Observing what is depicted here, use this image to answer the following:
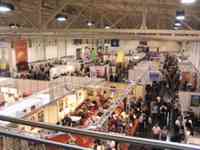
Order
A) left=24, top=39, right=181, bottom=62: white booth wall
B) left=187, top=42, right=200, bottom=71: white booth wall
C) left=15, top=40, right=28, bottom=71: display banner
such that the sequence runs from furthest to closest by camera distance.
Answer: left=24, top=39, right=181, bottom=62: white booth wall
left=15, top=40, right=28, bottom=71: display banner
left=187, top=42, right=200, bottom=71: white booth wall

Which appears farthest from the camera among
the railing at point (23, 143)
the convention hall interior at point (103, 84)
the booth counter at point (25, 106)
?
the convention hall interior at point (103, 84)

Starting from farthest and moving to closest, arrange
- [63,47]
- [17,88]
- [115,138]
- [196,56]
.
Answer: [63,47] → [196,56] → [17,88] → [115,138]

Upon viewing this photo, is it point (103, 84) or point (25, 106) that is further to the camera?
point (103, 84)

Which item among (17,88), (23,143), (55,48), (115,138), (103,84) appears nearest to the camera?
(115,138)

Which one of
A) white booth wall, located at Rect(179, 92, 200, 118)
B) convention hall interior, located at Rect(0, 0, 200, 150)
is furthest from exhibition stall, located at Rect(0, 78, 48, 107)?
white booth wall, located at Rect(179, 92, 200, 118)

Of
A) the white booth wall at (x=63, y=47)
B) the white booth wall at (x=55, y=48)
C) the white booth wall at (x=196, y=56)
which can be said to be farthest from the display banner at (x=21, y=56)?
the white booth wall at (x=196, y=56)

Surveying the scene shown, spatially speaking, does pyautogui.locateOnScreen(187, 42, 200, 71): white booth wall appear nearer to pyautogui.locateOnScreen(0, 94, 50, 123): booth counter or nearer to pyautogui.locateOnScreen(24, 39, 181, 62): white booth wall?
pyautogui.locateOnScreen(24, 39, 181, 62): white booth wall

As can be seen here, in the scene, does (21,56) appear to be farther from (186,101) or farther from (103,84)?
(186,101)

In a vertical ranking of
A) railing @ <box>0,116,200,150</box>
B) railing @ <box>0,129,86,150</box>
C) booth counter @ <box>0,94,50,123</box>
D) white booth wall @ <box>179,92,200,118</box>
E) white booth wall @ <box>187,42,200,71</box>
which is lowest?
white booth wall @ <box>179,92,200,118</box>

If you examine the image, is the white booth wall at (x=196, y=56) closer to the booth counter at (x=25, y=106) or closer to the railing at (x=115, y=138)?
the booth counter at (x=25, y=106)

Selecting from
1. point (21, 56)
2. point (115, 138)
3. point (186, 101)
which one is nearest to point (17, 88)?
point (21, 56)

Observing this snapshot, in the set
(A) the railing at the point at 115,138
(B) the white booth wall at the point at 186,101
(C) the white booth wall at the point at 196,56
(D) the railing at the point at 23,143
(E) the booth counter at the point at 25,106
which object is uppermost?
(C) the white booth wall at the point at 196,56

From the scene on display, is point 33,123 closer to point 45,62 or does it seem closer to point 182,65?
point 182,65

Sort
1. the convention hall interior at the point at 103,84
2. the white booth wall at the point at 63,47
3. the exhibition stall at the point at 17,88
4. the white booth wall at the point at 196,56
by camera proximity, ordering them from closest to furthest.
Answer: the convention hall interior at the point at 103,84 → the exhibition stall at the point at 17,88 → the white booth wall at the point at 196,56 → the white booth wall at the point at 63,47
